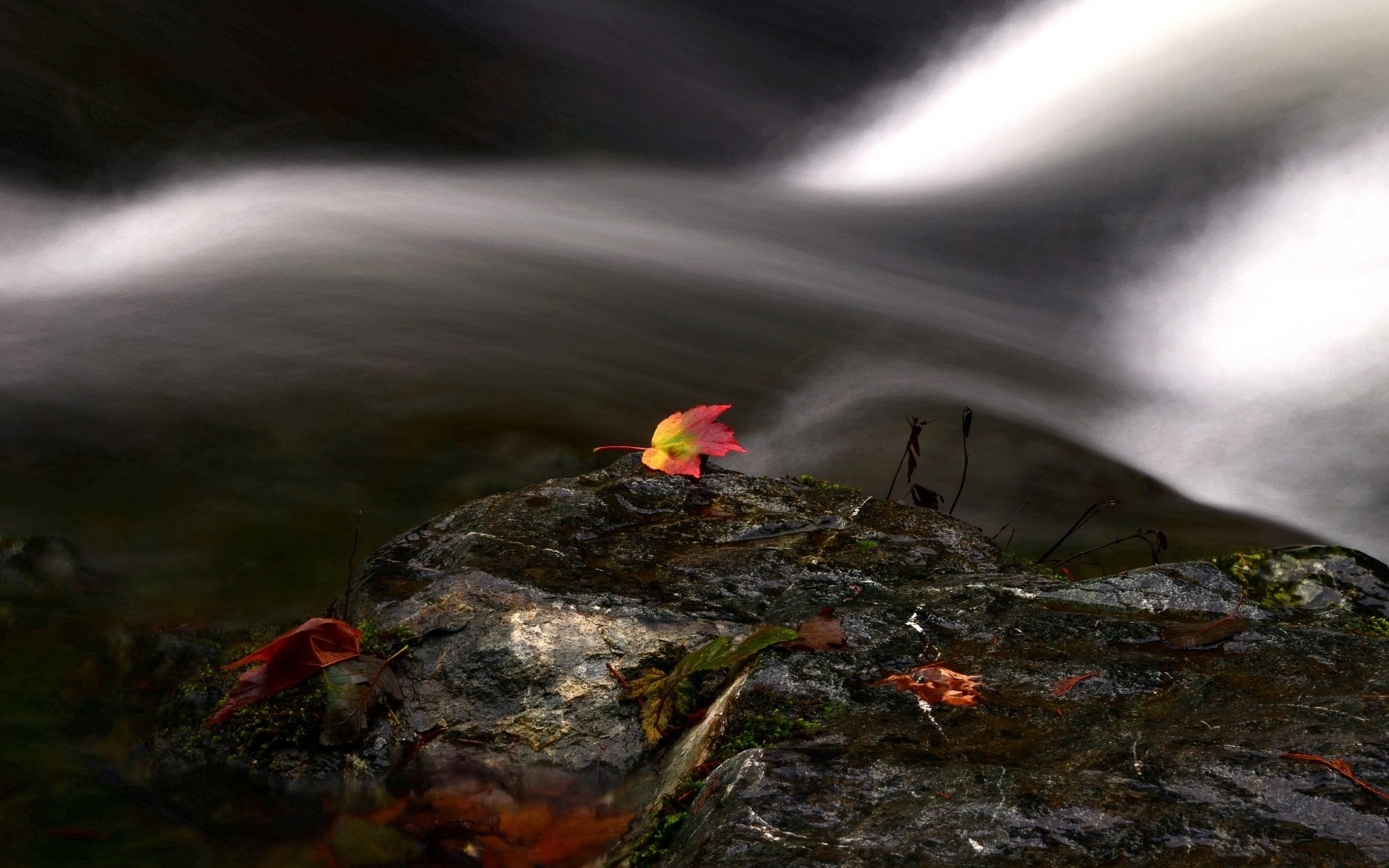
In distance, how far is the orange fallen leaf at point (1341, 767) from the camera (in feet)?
3.84

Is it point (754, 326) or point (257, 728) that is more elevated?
point (754, 326)

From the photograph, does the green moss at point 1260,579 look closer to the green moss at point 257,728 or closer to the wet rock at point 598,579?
the wet rock at point 598,579

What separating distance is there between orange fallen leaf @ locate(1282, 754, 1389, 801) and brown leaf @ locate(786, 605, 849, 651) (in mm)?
706

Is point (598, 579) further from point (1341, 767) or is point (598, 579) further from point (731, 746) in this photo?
point (1341, 767)

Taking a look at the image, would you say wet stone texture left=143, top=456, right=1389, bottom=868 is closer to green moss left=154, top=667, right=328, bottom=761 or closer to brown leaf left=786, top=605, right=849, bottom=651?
brown leaf left=786, top=605, right=849, bottom=651

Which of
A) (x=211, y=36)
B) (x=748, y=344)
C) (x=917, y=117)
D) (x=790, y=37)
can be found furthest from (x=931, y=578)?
(x=790, y=37)

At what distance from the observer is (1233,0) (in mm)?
7254

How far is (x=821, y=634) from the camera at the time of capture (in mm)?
1771

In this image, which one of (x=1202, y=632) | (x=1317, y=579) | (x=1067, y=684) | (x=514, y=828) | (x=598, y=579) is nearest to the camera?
(x=1067, y=684)

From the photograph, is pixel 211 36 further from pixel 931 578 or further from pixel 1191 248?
pixel 1191 248

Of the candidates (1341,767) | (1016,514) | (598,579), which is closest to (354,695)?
(598,579)

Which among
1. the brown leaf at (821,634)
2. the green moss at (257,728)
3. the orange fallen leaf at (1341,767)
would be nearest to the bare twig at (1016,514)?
the brown leaf at (821,634)

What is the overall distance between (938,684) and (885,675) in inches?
3.6

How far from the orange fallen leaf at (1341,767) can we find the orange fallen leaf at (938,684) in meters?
0.45
